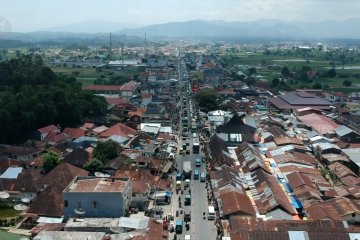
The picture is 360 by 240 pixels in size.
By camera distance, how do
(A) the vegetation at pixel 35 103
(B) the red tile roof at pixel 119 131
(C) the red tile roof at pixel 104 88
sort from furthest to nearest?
1. (C) the red tile roof at pixel 104 88
2. (B) the red tile roof at pixel 119 131
3. (A) the vegetation at pixel 35 103

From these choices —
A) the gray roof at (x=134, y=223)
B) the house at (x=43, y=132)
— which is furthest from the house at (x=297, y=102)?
the gray roof at (x=134, y=223)

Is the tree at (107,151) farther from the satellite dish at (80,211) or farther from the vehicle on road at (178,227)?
the vehicle on road at (178,227)

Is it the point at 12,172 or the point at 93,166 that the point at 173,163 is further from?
the point at 12,172

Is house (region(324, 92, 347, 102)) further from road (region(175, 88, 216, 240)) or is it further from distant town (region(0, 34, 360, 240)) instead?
road (region(175, 88, 216, 240))

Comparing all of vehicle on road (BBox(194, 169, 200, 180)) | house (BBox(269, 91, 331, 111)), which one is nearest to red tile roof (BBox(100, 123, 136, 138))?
vehicle on road (BBox(194, 169, 200, 180))

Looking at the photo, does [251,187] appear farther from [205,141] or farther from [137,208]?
[205,141]

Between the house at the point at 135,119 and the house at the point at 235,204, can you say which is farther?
the house at the point at 135,119

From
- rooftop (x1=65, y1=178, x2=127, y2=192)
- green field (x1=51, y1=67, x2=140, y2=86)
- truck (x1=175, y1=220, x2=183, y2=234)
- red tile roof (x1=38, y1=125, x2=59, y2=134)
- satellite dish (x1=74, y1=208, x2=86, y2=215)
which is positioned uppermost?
green field (x1=51, y1=67, x2=140, y2=86)
